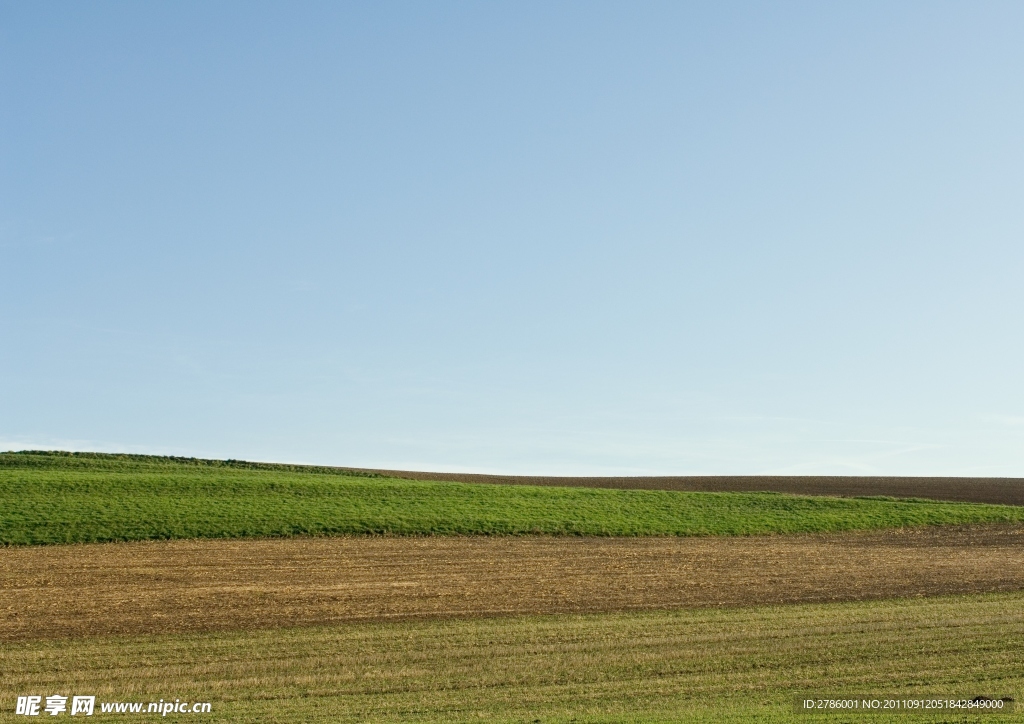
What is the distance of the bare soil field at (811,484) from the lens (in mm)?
75562

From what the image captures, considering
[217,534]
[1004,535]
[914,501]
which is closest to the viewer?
[217,534]

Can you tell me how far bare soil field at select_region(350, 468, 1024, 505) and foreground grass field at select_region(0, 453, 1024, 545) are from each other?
30.0 ft

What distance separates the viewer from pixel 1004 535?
52219 millimetres

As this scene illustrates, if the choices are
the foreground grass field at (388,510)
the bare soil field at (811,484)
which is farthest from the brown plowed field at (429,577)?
the bare soil field at (811,484)

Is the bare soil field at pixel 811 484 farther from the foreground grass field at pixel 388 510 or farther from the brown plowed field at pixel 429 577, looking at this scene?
the brown plowed field at pixel 429 577

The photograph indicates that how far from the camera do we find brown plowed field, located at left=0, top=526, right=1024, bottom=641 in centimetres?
2764

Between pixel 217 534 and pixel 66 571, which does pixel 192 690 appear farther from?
pixel 217 534

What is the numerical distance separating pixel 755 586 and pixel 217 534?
2430 cm

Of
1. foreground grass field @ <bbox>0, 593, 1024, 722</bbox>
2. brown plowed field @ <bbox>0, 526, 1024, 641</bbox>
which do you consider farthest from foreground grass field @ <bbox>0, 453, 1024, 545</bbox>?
foreground grass field @ <bbox>0, 593, 1024, 722</bbox>

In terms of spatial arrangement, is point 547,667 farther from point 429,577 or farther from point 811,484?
point 811,484

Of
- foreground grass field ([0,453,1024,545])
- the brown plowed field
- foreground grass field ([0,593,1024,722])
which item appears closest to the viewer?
foreground grass field ([0,593,1024,722])

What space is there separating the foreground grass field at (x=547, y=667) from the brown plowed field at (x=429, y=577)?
2455mm

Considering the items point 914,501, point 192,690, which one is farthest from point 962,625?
point 914,501

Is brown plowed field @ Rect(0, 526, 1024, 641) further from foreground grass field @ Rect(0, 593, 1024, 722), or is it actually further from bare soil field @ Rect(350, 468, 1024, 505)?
bare soil field @ Rect(350, 468, 1024, 505)
